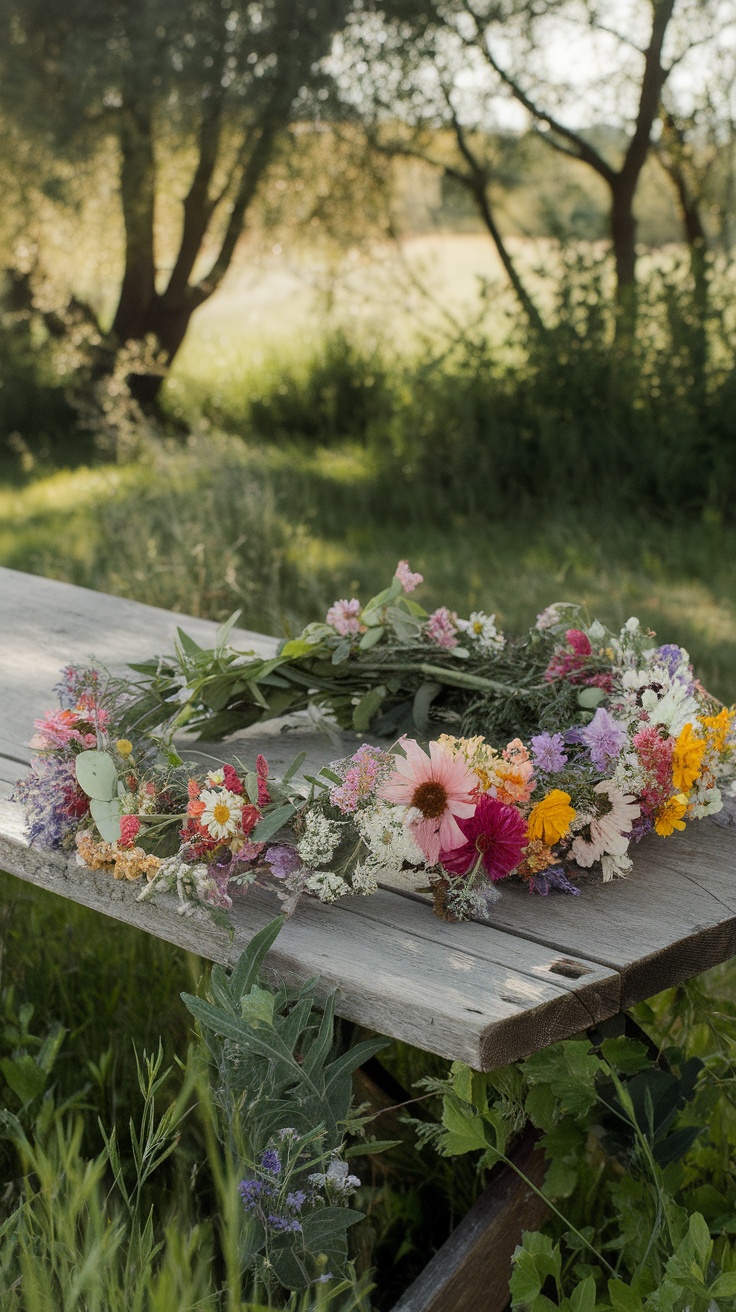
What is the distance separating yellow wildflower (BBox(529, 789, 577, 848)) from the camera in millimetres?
1389

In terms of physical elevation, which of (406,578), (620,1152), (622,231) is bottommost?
(620,1152)

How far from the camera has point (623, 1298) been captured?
131cm

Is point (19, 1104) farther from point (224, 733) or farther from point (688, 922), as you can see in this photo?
point (688, 922)

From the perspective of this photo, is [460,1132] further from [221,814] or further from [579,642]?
[579,642]

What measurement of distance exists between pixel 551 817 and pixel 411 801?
0.55 ft

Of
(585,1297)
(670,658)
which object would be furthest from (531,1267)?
(670,658)

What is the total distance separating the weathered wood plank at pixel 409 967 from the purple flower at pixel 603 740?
0.26m

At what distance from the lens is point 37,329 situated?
11.4 meters

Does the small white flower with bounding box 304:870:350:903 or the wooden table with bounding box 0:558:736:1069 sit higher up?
the small white flower with bounding box 304:870:350:903

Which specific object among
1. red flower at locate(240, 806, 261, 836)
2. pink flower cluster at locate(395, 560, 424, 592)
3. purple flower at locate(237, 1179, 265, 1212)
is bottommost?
purple flower at locate(237, 1179, 265, 1212)

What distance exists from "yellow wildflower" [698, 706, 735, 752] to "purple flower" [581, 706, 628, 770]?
0.11 m

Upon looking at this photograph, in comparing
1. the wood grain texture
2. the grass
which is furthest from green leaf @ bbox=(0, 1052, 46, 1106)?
the grass

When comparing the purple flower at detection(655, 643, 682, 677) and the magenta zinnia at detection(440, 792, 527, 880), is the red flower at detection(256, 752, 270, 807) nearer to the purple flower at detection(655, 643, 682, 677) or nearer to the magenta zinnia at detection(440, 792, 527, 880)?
the magenta zinnia at detection(440, 792, 527, 880)

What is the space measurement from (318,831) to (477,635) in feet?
2.22
